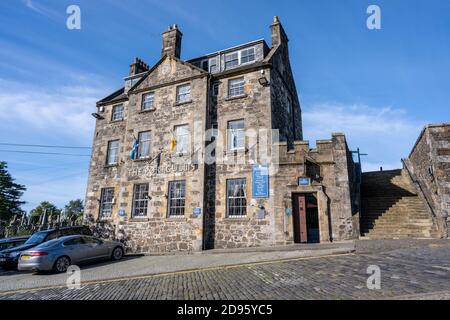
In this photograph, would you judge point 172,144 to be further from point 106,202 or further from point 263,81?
point 106,202

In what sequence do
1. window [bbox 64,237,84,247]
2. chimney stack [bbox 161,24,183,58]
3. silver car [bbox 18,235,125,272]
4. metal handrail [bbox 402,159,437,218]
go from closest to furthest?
1. silver car [bbox 18,235,125,272]
2. window [bbox 64,237,84,247]
3. metal handrail [bbox 402,159,437,218]
4. chimney stack [bbox 161,24,183,58]

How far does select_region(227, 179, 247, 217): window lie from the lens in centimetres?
1559

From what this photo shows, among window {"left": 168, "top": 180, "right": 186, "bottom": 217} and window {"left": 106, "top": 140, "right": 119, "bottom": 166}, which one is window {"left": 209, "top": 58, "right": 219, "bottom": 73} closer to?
window {"left": 168, "top": 180, "right": 186, "bottom": 217}

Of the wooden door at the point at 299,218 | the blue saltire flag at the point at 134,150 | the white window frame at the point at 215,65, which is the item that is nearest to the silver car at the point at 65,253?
the blue saltire flag at the point at 134,150

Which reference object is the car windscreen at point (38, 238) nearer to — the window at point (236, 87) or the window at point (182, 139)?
the window at point (182, 139)

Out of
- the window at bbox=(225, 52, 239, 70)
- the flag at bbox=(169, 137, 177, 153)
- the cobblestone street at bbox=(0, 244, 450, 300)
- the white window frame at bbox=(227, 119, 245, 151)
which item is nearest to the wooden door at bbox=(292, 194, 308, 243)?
the white window frame at bbox=(227, 119, 245, 151)

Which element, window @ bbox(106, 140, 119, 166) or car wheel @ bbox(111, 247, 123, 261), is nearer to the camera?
car wheel @ bbox(111, 247, 123, 261)

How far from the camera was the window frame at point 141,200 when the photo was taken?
1776cm

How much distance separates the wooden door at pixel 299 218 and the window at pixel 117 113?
1516 centimetres

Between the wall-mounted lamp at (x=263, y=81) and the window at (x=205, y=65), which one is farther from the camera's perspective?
the window at (x=205, y=65)

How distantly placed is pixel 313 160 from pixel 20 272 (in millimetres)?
15487

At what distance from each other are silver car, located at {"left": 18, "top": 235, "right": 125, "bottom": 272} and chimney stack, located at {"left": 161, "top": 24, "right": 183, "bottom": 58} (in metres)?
13.6
